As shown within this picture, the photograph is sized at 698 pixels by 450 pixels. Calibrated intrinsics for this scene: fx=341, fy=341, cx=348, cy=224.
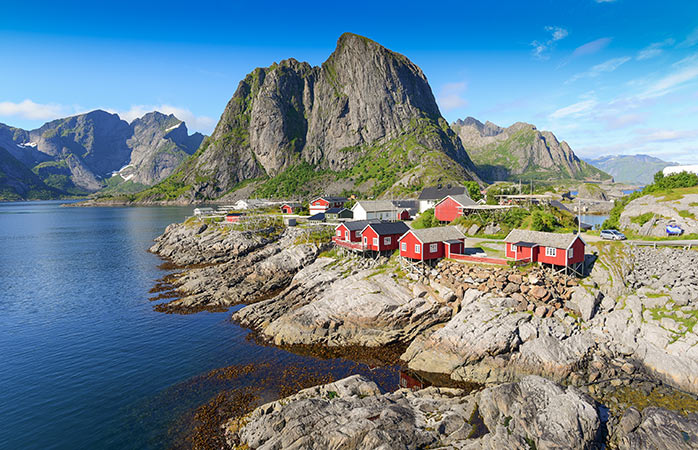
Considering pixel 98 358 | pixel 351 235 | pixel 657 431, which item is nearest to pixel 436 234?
pixel 351 235

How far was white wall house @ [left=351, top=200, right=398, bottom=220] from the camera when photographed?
3290 inches

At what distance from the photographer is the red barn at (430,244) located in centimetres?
4394

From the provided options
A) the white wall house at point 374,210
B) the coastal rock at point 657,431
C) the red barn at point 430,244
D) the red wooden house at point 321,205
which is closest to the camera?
the coastal rock at point 657,431

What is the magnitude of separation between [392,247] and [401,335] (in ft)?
57.0

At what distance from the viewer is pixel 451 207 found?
2726 inches

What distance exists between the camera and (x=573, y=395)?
22.7 meters

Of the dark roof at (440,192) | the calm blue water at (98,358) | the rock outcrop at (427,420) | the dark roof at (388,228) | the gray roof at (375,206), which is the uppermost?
the dark roof at (440,192)

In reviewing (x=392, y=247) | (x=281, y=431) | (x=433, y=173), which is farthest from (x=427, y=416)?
(x=433, y=173)

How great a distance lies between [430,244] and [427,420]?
81.6 feet

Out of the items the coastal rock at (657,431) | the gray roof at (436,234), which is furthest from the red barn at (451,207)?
the coastal rock at (657,431)

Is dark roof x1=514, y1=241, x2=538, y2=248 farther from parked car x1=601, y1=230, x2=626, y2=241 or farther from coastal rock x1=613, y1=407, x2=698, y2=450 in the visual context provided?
coastal rock x1=613, y1=407, x2=698, y2=450

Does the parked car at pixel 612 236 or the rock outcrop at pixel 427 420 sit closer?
the rock outcrop at pixel 427 420

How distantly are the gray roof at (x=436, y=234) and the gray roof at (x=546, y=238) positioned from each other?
6869 millimetres

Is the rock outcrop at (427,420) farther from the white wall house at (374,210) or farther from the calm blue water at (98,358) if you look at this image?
the white wall house at (374,210)
